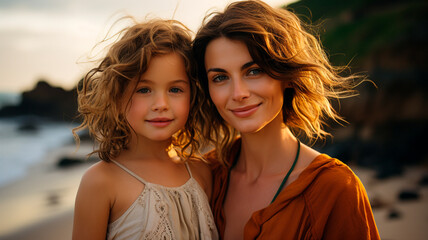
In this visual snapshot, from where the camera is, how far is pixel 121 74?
2.31 metres

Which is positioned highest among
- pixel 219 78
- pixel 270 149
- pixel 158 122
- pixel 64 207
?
pixel 219 78

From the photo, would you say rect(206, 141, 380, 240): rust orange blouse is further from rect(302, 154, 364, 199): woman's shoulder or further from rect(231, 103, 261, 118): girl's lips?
rect(231, 103, 261, 118): girl's lips

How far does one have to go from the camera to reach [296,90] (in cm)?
270

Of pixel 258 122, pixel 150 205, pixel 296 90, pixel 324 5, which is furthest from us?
pixel 324 5

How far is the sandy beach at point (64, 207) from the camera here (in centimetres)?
516

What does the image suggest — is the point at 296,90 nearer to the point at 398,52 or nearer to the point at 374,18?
the point at 398,52

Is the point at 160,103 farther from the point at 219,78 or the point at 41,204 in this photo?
the point at 41,204

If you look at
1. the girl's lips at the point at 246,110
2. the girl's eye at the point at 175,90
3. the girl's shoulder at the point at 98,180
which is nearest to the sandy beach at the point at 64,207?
the girl's shoulder at the point at 98,180

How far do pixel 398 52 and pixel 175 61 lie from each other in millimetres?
9328

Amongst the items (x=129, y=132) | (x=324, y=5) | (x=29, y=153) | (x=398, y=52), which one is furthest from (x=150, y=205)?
(x=324, y=5)

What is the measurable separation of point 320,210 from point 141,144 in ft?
4.34

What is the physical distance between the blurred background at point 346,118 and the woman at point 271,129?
0.56 meters

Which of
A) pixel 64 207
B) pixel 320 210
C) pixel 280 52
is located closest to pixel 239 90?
pixel 280 52

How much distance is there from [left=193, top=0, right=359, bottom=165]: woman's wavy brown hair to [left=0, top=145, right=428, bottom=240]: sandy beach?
2950 millimetres
